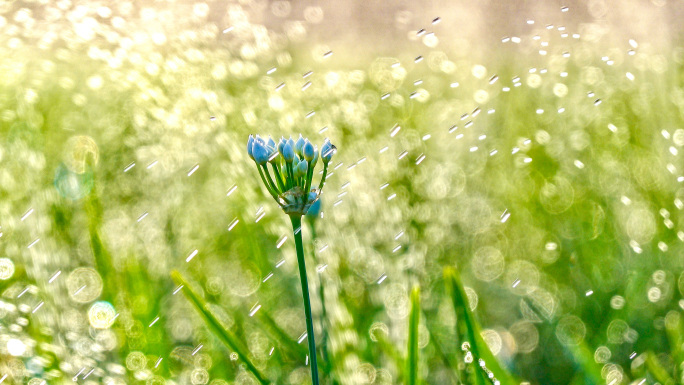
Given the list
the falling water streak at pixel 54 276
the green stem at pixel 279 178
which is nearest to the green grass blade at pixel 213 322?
the green stem at pixel 279 178

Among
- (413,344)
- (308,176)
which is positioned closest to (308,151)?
(308,176)

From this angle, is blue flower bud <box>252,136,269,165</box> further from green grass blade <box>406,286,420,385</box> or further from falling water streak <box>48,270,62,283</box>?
falling water streak <box>48,270,62,283</box>

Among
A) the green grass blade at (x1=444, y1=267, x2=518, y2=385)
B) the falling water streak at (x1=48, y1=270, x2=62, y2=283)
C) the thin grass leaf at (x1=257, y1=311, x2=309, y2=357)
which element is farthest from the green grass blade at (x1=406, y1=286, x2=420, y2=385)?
the falling water streak at (x1=48, y1=270, x2=62, y2=283)

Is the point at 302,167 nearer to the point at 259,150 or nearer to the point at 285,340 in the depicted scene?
the point at 259,150

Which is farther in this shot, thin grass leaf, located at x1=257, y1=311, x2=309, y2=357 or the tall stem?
thin grass leaf, located at x1=257, y1=311, x2=309, y2=357

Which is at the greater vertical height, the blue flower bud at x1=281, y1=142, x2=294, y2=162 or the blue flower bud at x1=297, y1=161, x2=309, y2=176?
the blue flower bud at x1=281, y1=142, x2=294, y2=162
